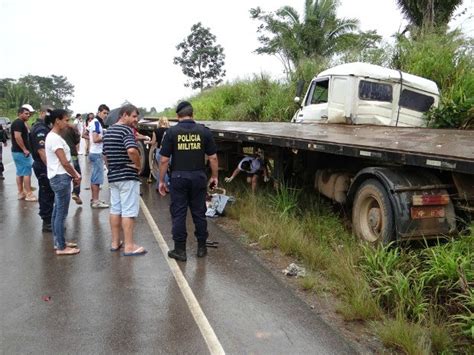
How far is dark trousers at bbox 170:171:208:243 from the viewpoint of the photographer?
5.29m

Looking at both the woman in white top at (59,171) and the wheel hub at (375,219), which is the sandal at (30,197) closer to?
the woman in white top at (59,171)

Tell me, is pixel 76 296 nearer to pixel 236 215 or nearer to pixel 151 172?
pixel 236 215

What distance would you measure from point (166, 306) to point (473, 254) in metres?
2.75

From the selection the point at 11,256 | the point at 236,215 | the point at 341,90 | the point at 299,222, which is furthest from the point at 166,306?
the point at 341,90

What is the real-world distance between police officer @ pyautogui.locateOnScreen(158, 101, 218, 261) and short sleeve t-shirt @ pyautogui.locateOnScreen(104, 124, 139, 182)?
0.39m

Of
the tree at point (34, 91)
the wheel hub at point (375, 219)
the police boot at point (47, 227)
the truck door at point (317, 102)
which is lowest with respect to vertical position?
the police boot at point (47, 227)

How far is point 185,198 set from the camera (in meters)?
5.39

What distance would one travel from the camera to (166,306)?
414 centimetres

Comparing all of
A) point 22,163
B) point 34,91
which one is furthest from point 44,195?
point 34,91

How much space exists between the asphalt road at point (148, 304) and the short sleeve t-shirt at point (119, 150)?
1027 millimetres

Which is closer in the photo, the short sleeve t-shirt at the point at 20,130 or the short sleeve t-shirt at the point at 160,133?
the short sleeve t-shirt at the point at 20,130

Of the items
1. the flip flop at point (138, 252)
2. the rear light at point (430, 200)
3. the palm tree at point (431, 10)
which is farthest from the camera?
the palm tree at point (431, 10)

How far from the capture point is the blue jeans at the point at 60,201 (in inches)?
214

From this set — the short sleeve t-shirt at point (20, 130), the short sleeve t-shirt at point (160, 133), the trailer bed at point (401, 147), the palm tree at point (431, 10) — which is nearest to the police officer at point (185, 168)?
the trailer bed at point (401, 147)
